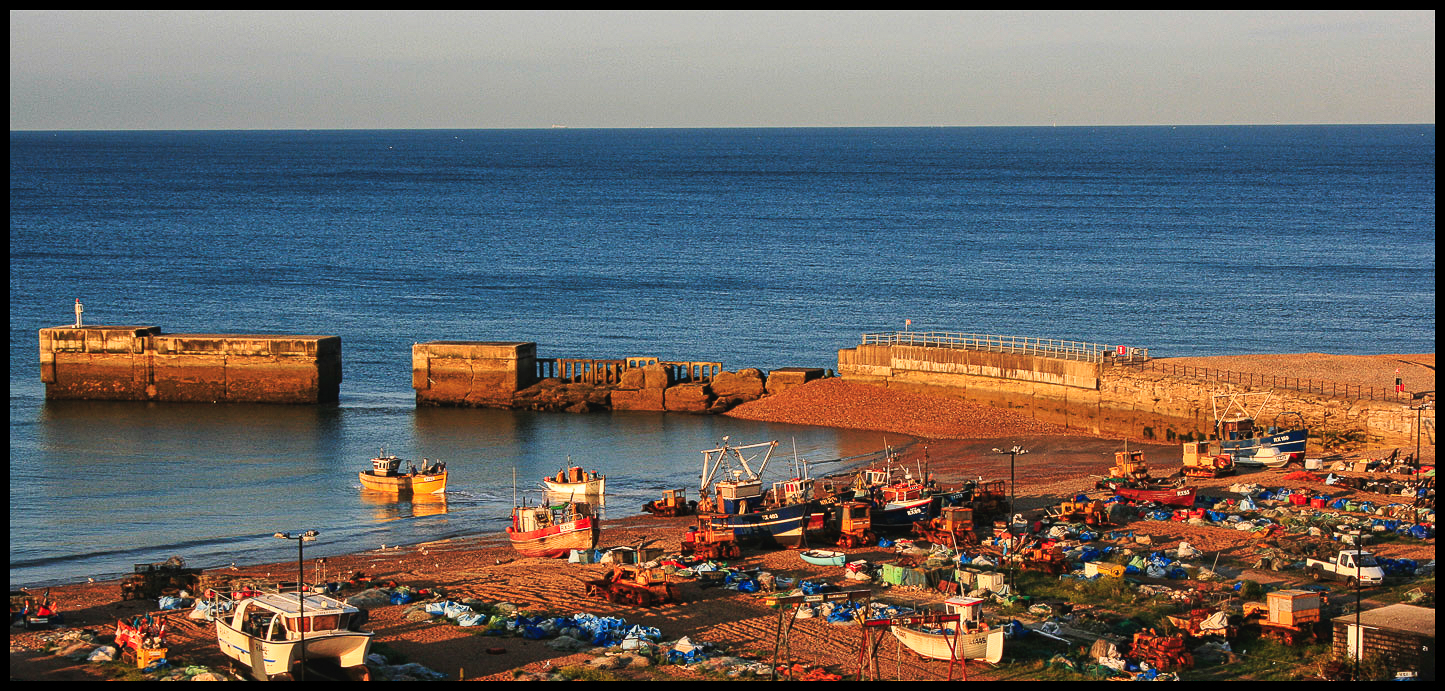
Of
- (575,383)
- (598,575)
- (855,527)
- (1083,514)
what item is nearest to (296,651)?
(598,575)

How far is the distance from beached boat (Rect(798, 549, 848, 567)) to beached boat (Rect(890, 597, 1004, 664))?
6.79 meters

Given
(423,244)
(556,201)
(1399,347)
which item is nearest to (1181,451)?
(1399,347)

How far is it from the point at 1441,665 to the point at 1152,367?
A: 37543 mm

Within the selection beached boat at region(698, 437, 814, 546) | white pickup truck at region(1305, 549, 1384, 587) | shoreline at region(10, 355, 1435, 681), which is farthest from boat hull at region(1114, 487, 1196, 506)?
beached boat at region(698, 437, 814, 546)

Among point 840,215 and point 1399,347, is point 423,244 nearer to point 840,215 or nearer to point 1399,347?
point 840,215

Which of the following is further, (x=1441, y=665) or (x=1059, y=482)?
(x=1059, y=482)

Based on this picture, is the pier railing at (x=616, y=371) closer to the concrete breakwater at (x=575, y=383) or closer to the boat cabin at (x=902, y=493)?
the concrete breakwater at (x=575, y=383)

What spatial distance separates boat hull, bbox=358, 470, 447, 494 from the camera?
4659 cm

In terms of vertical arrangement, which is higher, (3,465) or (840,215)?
(840,215)

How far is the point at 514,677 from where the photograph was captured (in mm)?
26359

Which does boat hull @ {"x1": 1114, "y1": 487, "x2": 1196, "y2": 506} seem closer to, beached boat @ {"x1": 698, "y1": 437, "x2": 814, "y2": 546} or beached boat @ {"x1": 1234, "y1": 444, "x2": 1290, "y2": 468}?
beached boat @ {"x1": 1234, "y1": 444, "x2": 1290, "y2": 468}

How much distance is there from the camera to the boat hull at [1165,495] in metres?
40.9

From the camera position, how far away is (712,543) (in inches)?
1414

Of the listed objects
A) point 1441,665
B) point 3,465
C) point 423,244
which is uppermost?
point 423,244
